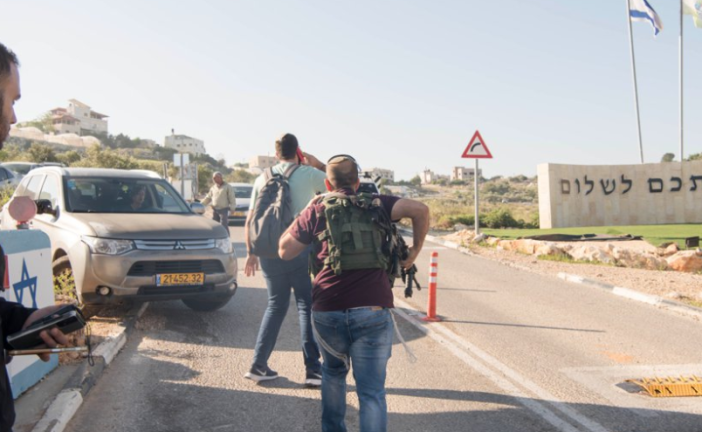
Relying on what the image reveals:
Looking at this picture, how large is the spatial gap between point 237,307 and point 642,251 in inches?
394

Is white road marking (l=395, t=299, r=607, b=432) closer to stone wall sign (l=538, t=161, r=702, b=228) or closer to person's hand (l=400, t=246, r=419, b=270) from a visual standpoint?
person's hand (l=400, t=246, r=419, b=270)

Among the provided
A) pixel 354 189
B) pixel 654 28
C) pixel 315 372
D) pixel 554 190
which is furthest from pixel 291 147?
pixel 654 28

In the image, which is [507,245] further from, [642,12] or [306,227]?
[642,12]

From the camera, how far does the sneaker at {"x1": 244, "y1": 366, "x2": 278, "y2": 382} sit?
17.4 feet

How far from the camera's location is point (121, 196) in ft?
26.7

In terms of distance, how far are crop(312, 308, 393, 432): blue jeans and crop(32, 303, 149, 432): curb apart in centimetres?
189

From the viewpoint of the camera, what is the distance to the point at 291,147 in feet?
16.6

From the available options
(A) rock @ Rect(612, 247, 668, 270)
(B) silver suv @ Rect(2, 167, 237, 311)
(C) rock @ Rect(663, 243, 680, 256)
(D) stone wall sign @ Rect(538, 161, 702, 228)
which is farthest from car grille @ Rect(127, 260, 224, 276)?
(D) stone wall sign @ Rect(538, 161, 702, 228)

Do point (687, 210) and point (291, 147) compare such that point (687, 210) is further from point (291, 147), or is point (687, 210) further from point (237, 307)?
point (291, 147)

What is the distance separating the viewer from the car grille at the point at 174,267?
675cm

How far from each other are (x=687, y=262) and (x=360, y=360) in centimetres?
1114

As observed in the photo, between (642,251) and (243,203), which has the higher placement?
(243,203)

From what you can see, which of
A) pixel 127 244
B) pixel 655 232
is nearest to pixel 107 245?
pixel 127 244

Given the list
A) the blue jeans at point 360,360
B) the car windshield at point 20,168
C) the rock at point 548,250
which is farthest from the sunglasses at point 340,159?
the car windshield at point 20,168
